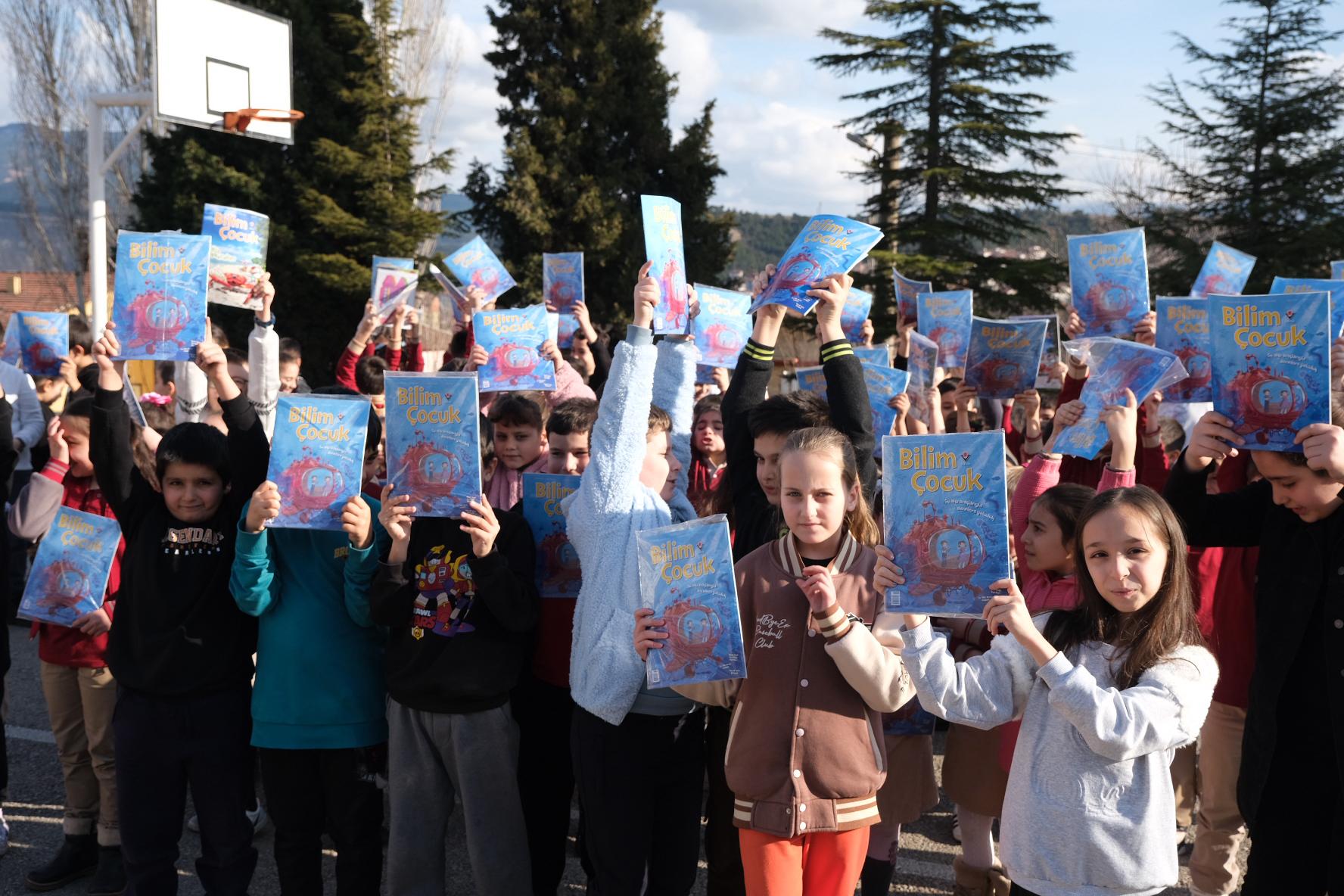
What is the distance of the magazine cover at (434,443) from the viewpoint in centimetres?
341

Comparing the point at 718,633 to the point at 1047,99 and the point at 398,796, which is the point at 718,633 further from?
the point at 1047,99

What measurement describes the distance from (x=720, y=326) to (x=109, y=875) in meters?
3.73

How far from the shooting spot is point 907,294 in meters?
6.45

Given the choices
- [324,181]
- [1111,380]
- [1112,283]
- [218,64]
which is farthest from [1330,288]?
[324,181]

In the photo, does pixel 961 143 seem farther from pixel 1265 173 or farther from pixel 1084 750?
pixel 1084 750

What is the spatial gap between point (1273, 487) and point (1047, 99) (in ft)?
67.2

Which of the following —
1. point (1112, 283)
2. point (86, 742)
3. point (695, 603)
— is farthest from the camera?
point (1112, 283)

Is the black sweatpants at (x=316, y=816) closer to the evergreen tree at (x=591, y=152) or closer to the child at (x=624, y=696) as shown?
the child at (x=624, y=696)

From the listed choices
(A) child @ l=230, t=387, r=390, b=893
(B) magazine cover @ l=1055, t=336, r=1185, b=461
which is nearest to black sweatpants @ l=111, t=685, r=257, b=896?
(A) child @ l=230, t=387, r=390, b=893

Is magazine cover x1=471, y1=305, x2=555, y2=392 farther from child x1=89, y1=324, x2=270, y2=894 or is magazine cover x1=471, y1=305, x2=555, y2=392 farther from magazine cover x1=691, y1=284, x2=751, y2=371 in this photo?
child x1=89, y1=324, x2=270, y2=894

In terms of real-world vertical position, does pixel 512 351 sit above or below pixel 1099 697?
above

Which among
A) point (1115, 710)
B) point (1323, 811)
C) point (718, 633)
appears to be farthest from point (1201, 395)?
point (718, 633)

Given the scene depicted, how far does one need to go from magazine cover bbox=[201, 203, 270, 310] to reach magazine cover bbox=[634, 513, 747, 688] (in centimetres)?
263

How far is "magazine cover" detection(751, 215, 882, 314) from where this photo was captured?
341 cm
